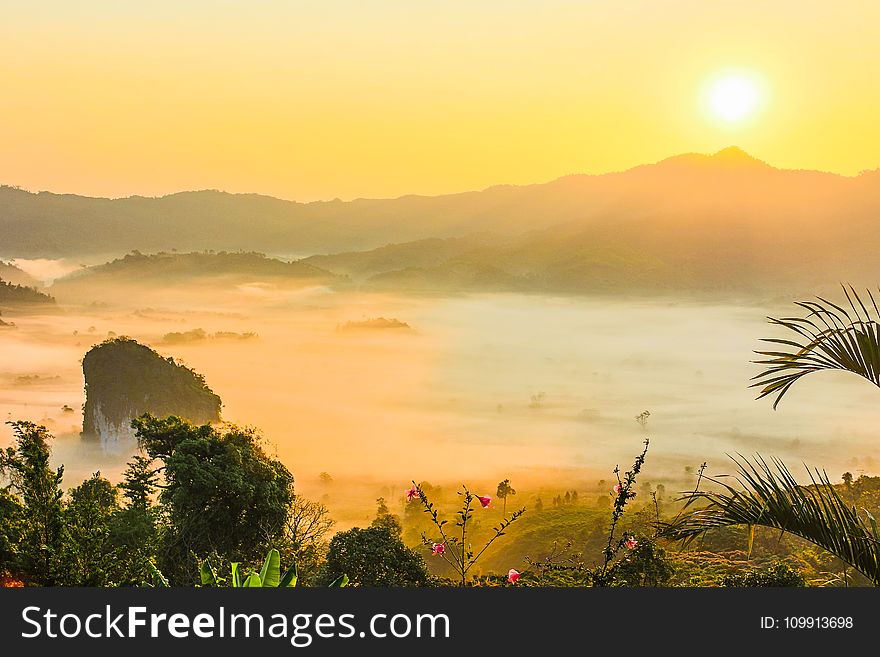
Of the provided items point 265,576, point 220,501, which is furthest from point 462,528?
point 265,576

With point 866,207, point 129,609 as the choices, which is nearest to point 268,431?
point 866,207

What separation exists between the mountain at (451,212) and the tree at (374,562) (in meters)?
12.3

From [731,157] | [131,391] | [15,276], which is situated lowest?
[131,391]

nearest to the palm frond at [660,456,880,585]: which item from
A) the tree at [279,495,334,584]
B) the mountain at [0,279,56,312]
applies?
the tree at [279,495,334,584]

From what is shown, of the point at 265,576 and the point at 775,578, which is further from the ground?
the point at 265,576

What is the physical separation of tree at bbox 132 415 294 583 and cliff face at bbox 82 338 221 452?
16265 millimetres

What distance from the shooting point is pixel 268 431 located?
23844 mm

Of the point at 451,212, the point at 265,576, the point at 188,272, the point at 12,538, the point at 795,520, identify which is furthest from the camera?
the point at 188,272

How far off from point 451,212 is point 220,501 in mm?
14225

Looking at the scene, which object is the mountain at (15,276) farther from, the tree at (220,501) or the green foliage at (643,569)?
the green foliage at (643,569)

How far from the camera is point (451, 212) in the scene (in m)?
22.4

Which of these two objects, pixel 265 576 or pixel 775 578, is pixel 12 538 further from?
pixel 775 578

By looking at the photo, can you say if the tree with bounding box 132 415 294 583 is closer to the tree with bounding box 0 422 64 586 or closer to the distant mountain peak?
the tree with bounding box 0 422 64 586

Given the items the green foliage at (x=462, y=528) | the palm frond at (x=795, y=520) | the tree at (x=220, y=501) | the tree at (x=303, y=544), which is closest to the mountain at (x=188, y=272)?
the tree at (x=303, y=544)
